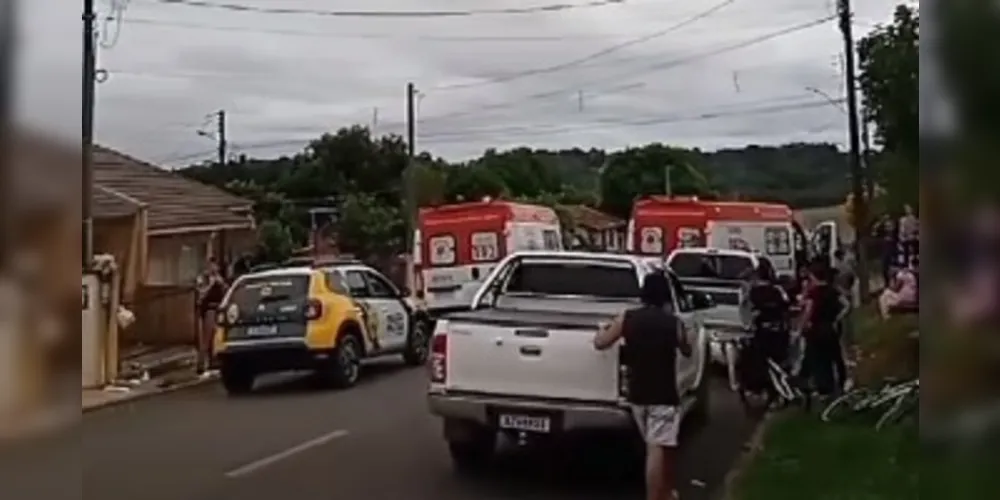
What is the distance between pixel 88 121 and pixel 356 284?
1211 cm

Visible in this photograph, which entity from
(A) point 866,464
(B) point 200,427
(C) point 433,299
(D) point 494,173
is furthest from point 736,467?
(C) point 433,299

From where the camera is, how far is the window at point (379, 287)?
51.7ft

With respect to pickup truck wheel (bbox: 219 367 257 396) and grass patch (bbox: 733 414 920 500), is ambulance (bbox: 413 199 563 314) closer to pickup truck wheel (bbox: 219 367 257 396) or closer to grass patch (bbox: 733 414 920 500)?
pickup truck wheel (bbox: 219 367 257 396)

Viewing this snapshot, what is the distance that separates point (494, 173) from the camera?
15.8m

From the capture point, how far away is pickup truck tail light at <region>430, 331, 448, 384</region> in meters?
8.27

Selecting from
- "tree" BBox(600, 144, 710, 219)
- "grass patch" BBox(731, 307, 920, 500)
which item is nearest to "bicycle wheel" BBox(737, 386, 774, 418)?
"grass patch" BBox(731, 307, 920, 500)

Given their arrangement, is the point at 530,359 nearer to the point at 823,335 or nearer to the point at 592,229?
the point at 823,335

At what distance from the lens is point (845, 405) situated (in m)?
10.6

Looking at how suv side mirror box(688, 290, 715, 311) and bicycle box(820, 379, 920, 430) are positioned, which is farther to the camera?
suv side mirror box(688, 290, 715, 311)

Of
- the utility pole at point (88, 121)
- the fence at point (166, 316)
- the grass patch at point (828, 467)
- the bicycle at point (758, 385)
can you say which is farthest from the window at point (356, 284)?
the utility pole at point (88, 121)

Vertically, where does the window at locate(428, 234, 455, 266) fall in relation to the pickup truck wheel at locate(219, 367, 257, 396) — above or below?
above

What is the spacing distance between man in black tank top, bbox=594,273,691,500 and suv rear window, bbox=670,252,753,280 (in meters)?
8.52
